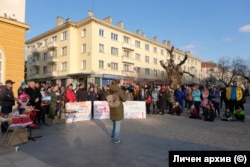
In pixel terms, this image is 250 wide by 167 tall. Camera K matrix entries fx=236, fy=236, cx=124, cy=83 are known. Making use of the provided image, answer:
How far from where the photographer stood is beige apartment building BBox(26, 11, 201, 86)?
41.9m

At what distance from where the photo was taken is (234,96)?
495 inches

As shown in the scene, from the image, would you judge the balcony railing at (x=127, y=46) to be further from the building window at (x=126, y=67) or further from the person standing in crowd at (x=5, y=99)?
the person standing in crowd at (x=5, y=99)

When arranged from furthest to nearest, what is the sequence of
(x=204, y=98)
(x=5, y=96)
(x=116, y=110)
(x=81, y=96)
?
(x=81, y=96) → (x=204, y=98) → (x=5, y=96) → (x=116, y=110)

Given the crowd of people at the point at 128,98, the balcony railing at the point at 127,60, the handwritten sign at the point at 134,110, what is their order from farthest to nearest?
1. the balcony railing at the point at 127,60
2. the handwritten sign at the point at 134,110
3. the crowd of people at the point at 128,98

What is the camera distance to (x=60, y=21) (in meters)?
49.5

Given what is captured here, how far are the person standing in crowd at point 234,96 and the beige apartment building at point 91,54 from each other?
93.9 ft

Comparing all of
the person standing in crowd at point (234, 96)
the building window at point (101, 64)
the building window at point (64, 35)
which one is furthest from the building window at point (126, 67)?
the person standing in crowd at point (234, 96)

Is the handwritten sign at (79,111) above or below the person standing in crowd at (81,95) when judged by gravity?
below

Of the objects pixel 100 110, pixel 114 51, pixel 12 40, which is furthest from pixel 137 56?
pixel 100 110

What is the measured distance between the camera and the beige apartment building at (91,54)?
41.9 metres

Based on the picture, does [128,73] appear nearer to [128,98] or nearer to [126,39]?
[126,39]

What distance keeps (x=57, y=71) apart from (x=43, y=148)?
1682 inches

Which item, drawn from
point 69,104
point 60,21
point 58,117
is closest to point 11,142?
point 69,104

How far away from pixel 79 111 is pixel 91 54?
29.9 meters
